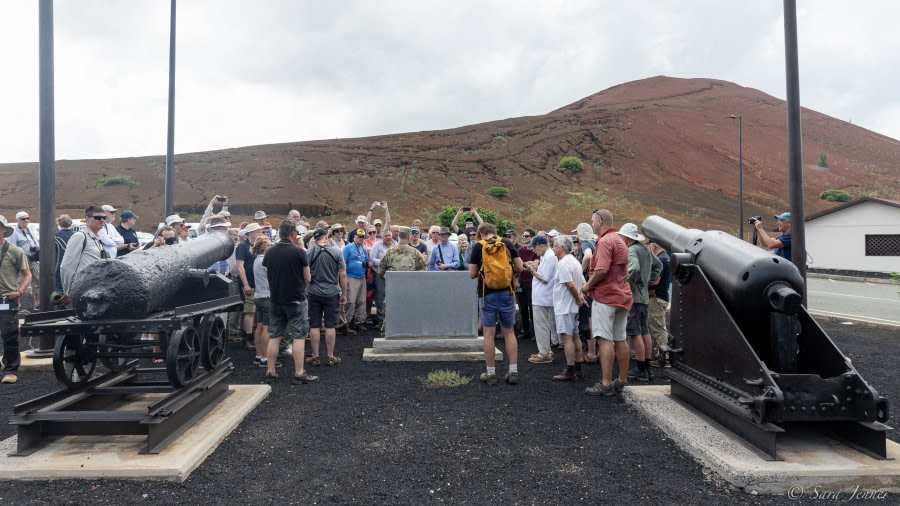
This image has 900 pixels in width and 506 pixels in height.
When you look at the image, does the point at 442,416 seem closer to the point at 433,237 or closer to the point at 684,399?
the point at 684,399

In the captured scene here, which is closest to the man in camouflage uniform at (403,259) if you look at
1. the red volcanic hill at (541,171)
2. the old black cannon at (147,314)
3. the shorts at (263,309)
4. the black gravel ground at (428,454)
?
the shorts at (263,309)

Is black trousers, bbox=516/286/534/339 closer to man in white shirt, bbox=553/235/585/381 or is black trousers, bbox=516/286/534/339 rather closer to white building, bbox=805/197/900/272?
man in white shirt, bbox=553/235/585/381

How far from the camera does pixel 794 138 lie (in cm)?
691

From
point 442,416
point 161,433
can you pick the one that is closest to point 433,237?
point 442,416

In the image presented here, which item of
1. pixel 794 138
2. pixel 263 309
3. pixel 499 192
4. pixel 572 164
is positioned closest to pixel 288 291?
pixel 263 309

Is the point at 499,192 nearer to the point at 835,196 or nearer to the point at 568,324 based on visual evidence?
the point at 835,196

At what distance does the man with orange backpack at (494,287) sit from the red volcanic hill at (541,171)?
3570cm

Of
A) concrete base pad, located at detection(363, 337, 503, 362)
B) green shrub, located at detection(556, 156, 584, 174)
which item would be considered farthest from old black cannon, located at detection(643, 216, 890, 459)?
green shrub, located at detection(556, 156, 584, 174)

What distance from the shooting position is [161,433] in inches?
167

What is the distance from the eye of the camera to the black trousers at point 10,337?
21.6ft

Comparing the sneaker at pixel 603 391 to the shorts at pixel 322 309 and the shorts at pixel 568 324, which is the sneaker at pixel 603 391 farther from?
the shorts at pixel 322 309

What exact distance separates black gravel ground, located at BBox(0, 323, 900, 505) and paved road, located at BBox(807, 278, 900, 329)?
258 inches

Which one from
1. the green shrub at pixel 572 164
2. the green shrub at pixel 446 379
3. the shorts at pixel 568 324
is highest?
the green shrub at pixel 572 164

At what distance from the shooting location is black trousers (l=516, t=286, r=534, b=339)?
31.3ft
